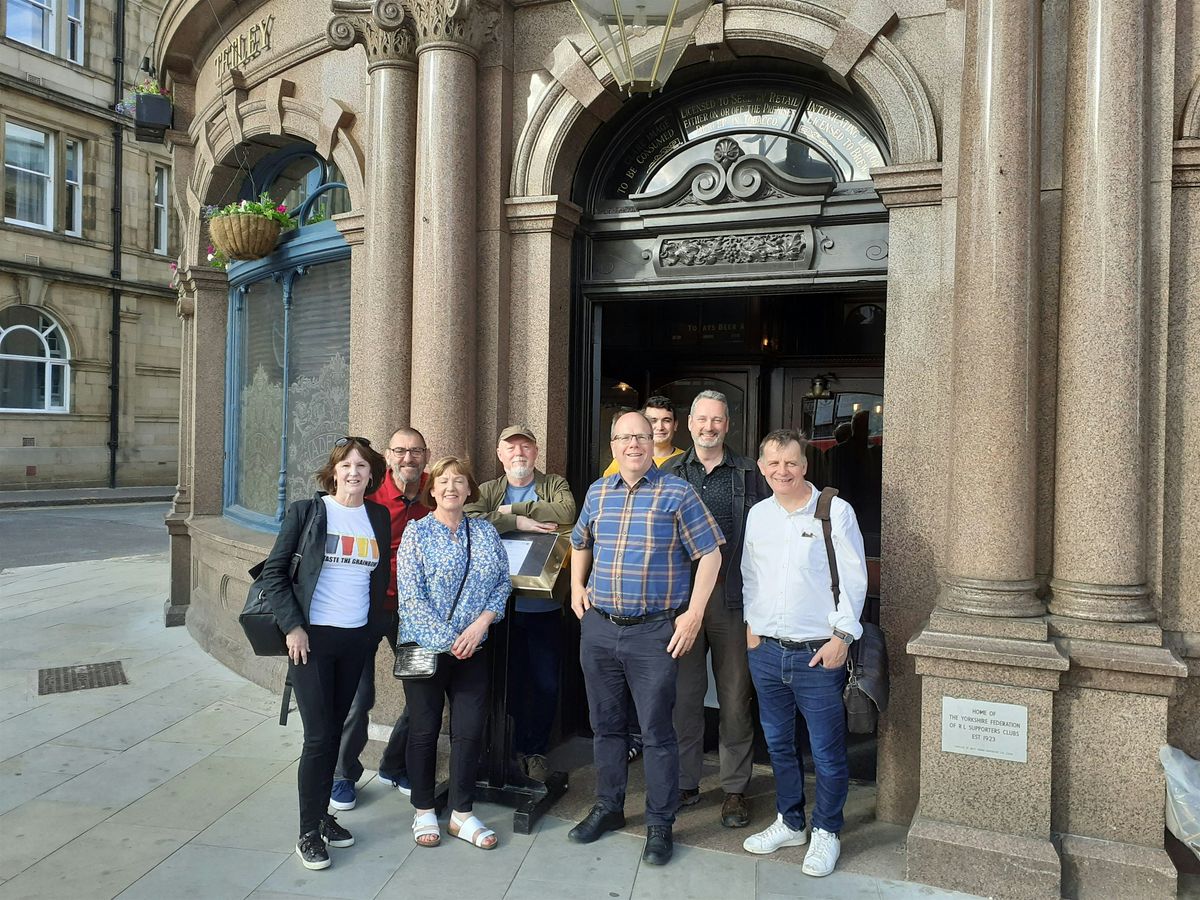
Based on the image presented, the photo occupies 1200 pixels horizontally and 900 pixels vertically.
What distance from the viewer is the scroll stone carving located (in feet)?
17.1

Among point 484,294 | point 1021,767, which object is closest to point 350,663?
point 484,294

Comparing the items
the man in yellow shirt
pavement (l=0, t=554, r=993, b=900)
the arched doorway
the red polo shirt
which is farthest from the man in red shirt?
the arched doorway

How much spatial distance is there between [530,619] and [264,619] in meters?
1.46

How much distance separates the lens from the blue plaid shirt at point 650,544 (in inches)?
154

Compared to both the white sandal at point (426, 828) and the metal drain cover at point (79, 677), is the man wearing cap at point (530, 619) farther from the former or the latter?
the metal drain cover at point (79, 677)

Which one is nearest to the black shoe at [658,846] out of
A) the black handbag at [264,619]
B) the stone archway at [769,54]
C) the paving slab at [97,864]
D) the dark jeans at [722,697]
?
the dark jeans at [722,697]

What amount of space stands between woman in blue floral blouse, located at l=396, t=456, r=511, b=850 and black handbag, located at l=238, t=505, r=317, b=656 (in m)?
0.43

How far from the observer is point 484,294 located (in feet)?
18.0

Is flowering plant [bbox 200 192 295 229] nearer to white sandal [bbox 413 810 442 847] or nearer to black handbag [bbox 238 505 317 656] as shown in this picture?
black handbag [bbox 238 505 317 656]

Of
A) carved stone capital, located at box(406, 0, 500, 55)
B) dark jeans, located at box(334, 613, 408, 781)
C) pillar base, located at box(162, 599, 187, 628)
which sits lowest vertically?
pillar base, located at box(162, 599, 187, 628)

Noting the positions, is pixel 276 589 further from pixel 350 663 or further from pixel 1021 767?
pixel 1021 767

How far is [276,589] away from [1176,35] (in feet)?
15.3

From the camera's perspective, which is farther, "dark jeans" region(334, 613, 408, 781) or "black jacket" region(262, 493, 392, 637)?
"dark jeans" region(334, 613, 408, 781)

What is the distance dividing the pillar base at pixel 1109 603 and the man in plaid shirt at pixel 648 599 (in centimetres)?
157
